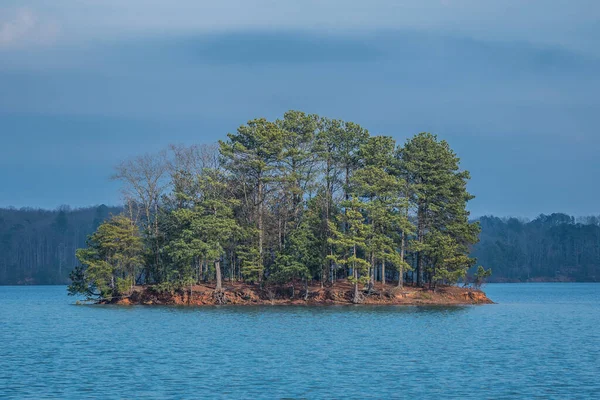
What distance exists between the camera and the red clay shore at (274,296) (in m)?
73.7

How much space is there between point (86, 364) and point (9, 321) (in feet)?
88.9

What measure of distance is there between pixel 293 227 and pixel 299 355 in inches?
1577

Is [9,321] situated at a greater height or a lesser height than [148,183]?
lesser

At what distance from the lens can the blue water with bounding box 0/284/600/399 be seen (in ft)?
96.0

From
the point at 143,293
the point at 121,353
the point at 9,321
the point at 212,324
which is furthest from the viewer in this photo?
the point at 143,293

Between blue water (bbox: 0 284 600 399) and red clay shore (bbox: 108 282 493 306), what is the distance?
10.2 metres

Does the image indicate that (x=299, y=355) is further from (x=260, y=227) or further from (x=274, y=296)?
(x=260, y=227)

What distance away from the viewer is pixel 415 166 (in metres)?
75.6

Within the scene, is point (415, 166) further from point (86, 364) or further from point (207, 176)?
point (86, 364)

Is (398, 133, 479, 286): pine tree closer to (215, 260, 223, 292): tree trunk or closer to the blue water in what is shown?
the blue water

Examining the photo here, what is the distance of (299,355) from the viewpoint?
38.6 meters

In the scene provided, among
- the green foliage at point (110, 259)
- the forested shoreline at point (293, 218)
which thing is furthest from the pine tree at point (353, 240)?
the green foliage at point (110, 259)

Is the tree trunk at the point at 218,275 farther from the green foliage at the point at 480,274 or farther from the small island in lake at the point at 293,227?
the green foliage at the point at 480,274

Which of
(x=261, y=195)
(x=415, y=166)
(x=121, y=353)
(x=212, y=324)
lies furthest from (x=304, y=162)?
(x=121, y=353)
